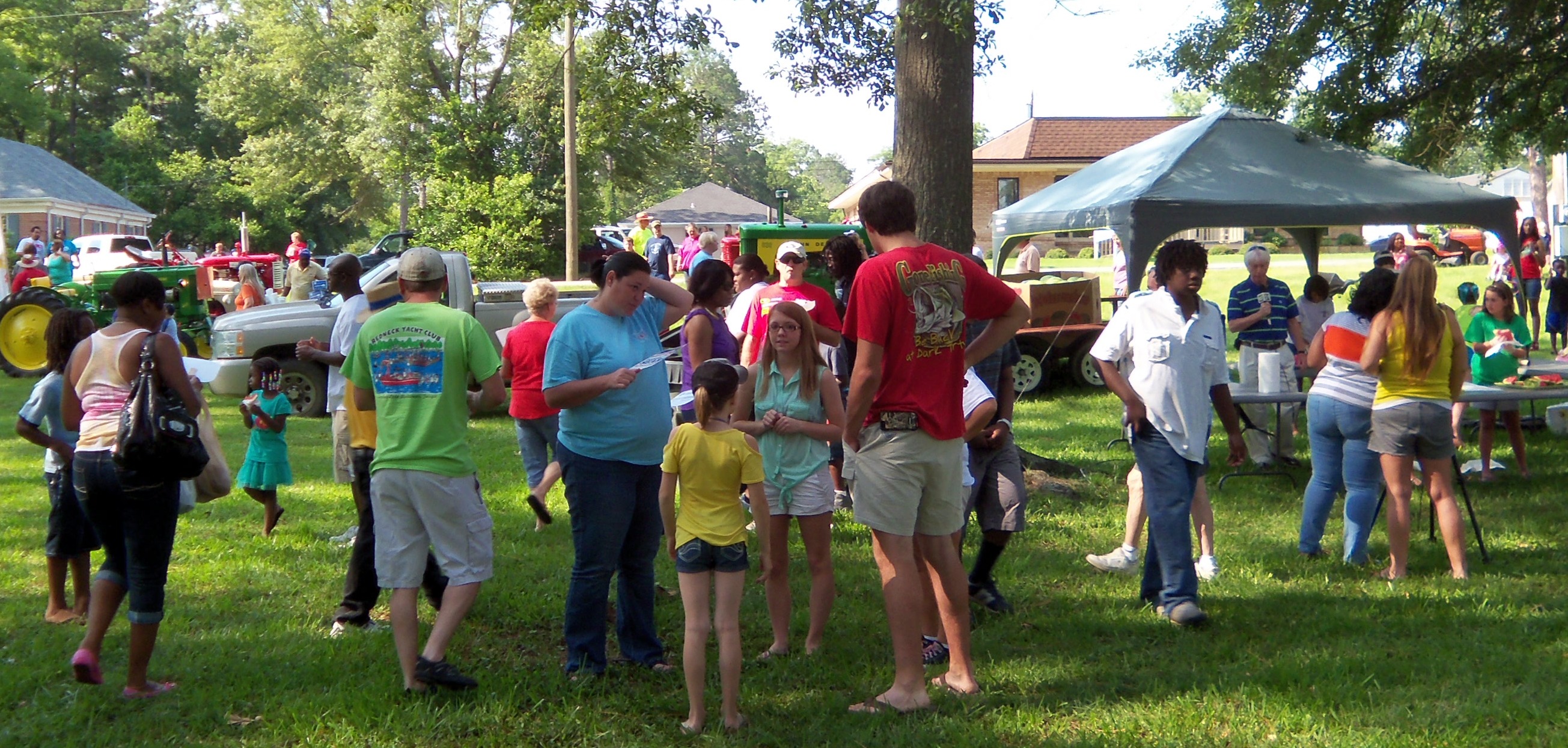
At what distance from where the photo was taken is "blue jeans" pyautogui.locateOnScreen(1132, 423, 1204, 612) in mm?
5664

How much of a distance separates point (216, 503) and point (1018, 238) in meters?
7.53

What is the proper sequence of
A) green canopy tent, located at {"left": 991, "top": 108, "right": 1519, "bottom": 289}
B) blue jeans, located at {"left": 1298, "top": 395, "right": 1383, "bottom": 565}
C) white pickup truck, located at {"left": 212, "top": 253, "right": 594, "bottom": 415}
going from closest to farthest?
1. blue jeans, located at {"left": 1298, "top": 395, "right": 1383, "bottom": 565}
2. green canopy tent, located at {"left": 991, "top": 108, "right": 1519, "bottom": 289}
3. white pickup truck, located at {"left": 212, "top": 253, "right": 594, "bottom": 415}

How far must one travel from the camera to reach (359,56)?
4225 cm

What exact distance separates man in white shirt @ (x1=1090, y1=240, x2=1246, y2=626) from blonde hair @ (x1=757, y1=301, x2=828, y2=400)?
137 cm

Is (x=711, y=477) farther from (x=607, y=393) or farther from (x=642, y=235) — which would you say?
(x=642, y=235)

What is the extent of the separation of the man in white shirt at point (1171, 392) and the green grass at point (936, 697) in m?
0.35

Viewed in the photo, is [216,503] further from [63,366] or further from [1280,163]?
[1280,163]

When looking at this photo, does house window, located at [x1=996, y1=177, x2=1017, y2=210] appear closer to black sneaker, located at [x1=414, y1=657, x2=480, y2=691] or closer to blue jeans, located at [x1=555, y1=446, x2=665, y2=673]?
blue jeans, located at [x1=555, y1=446, x2=665, y2=673]

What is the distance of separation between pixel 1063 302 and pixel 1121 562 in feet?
26.8

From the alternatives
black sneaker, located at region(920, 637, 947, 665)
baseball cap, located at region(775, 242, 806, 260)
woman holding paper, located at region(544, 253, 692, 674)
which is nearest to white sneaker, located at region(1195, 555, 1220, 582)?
black sneaker, located at region(920, 637, 947, 665)

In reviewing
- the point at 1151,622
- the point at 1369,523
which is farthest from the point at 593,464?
the point at 1369,523

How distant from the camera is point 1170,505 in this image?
18.5ft

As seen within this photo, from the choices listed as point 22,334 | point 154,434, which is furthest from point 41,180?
point 154,434

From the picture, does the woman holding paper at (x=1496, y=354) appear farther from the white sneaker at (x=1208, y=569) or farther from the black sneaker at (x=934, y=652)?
the black sneaker at (x=934, y=652)
